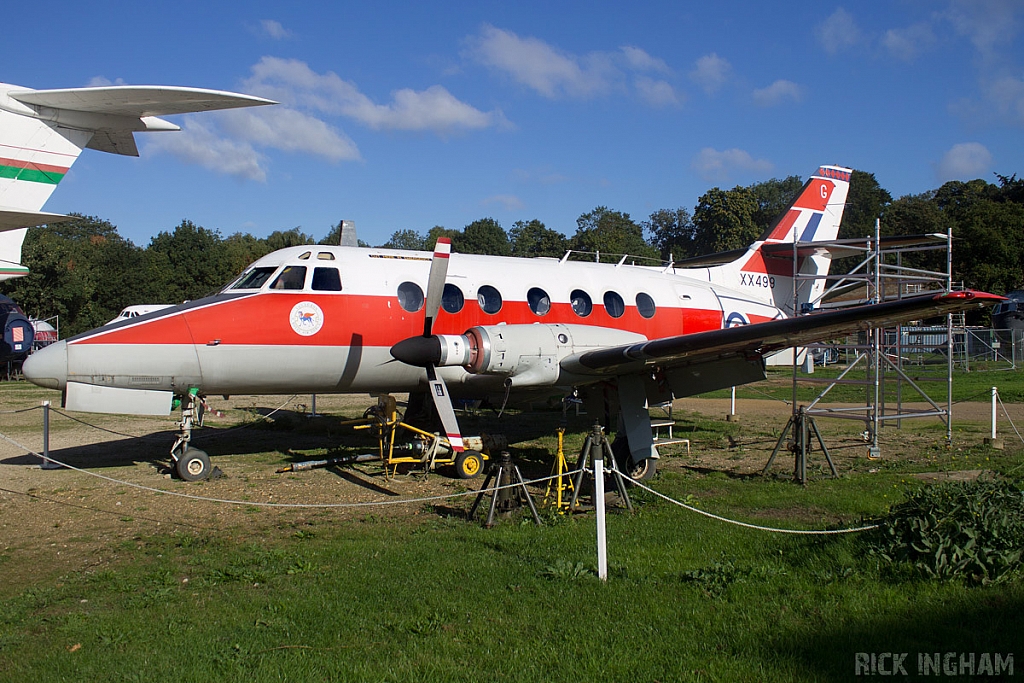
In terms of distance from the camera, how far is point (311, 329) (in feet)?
35.6

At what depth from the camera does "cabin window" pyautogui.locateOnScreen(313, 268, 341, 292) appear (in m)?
11.1

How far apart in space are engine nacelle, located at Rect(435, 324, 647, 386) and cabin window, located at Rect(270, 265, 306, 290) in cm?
255

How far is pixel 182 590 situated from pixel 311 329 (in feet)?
17.4

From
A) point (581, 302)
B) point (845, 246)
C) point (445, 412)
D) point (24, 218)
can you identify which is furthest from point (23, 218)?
point (845, 246)

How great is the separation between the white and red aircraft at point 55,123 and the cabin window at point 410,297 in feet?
14.9

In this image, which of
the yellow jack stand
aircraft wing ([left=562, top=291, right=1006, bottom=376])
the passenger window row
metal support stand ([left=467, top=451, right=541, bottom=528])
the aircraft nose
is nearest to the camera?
metal support stand ([left=467, top=451, right=541, bottom=528])

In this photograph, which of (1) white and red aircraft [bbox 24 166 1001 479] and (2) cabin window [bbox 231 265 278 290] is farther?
(2) cabin window [bbox 231 265 278 290]

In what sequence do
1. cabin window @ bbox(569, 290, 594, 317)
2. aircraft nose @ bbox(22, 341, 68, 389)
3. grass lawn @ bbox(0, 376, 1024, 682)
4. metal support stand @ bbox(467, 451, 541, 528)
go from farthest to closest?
cabin window @ bbox(569, 290, 594, 317), aircraft nose @ bbox(22, 341, 68, 389), metal support stand @ bbox(467, 451, 541, 528), grass lawn @ bbox(0, 376, 1024, 682)

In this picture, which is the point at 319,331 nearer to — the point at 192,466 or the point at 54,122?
the point at 192,466

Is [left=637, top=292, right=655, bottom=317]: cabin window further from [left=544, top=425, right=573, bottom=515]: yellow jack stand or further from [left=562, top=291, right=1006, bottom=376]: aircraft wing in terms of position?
[left=544, top=425, right=573, bottom=515]: yellow jack stand

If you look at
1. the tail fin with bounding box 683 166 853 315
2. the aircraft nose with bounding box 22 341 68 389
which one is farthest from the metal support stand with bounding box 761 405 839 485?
the aircraft nose with bounding box 22 341 68 389

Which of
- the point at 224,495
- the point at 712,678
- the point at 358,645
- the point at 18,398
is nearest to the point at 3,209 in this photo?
the point at 224,495

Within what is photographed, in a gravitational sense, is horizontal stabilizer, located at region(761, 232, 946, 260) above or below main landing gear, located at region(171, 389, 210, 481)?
above

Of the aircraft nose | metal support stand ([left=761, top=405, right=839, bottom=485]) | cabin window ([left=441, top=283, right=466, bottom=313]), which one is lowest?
metal support stand ([left=761, top=405, right=839, bottom=485])
